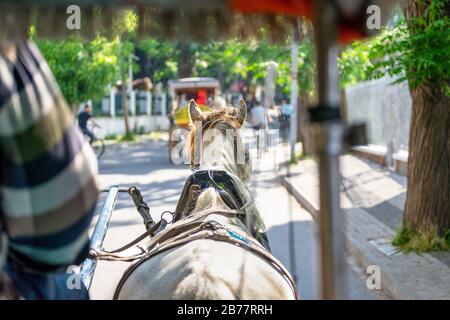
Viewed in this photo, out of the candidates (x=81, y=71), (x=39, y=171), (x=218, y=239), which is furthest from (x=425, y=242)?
(x=81, y=71)

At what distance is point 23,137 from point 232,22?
29.9 inches

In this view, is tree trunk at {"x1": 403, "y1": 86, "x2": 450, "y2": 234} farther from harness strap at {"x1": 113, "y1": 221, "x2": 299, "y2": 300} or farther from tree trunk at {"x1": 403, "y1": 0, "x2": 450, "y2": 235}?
harness strap at {"x1": 113, "y1": 221, "x2": 299, "y2": 300}

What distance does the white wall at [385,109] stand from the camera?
1870 cm

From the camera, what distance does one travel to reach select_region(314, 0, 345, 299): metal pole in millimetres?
2061

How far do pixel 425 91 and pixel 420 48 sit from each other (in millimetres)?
961

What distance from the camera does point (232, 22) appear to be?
2.37m

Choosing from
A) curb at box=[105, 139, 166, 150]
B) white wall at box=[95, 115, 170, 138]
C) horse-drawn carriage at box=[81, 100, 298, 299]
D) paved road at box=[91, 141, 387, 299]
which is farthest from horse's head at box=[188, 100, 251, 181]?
white wall at box=[95, 115, 170, 138]

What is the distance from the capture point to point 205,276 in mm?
2895

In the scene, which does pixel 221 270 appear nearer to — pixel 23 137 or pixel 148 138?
pixel 23 137

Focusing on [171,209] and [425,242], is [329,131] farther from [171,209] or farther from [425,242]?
[171,209]

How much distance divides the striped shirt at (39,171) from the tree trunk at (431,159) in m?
7.23

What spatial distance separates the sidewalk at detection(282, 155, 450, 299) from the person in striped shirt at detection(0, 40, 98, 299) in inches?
30.4

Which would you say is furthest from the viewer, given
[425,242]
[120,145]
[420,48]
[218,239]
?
[120,145]
